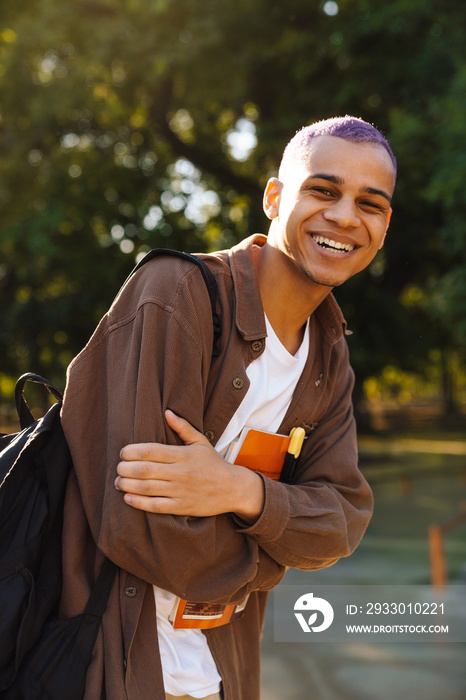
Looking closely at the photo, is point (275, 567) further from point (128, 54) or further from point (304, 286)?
point (128, 54)

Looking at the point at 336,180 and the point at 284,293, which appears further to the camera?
the point at 284,293

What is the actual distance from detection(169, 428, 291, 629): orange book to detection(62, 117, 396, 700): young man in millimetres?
28

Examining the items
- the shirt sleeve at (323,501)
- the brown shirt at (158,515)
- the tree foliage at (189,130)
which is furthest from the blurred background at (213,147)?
the brown shirt at (158,515)

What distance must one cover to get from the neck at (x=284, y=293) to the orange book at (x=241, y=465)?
0.29 metres

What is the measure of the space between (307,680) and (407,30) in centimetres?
1054

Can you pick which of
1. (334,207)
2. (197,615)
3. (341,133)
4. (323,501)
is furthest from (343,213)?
(197,615)

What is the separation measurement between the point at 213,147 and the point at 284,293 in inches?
634

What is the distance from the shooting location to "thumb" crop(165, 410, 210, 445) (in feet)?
5.34

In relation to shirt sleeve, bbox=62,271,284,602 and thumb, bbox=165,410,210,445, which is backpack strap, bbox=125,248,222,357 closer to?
shirt sleeve, bbox=62,271,284,602

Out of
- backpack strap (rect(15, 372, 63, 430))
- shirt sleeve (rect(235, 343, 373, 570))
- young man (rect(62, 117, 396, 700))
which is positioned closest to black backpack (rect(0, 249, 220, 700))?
young man (rect(62, 117, 396, 700))

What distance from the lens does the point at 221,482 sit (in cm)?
166

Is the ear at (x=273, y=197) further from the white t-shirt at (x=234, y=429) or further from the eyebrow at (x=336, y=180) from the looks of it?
the white t-shirt at (x=234, y=429)

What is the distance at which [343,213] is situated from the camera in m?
1.85

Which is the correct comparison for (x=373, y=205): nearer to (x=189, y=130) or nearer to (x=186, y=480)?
(x=186, y=480)
